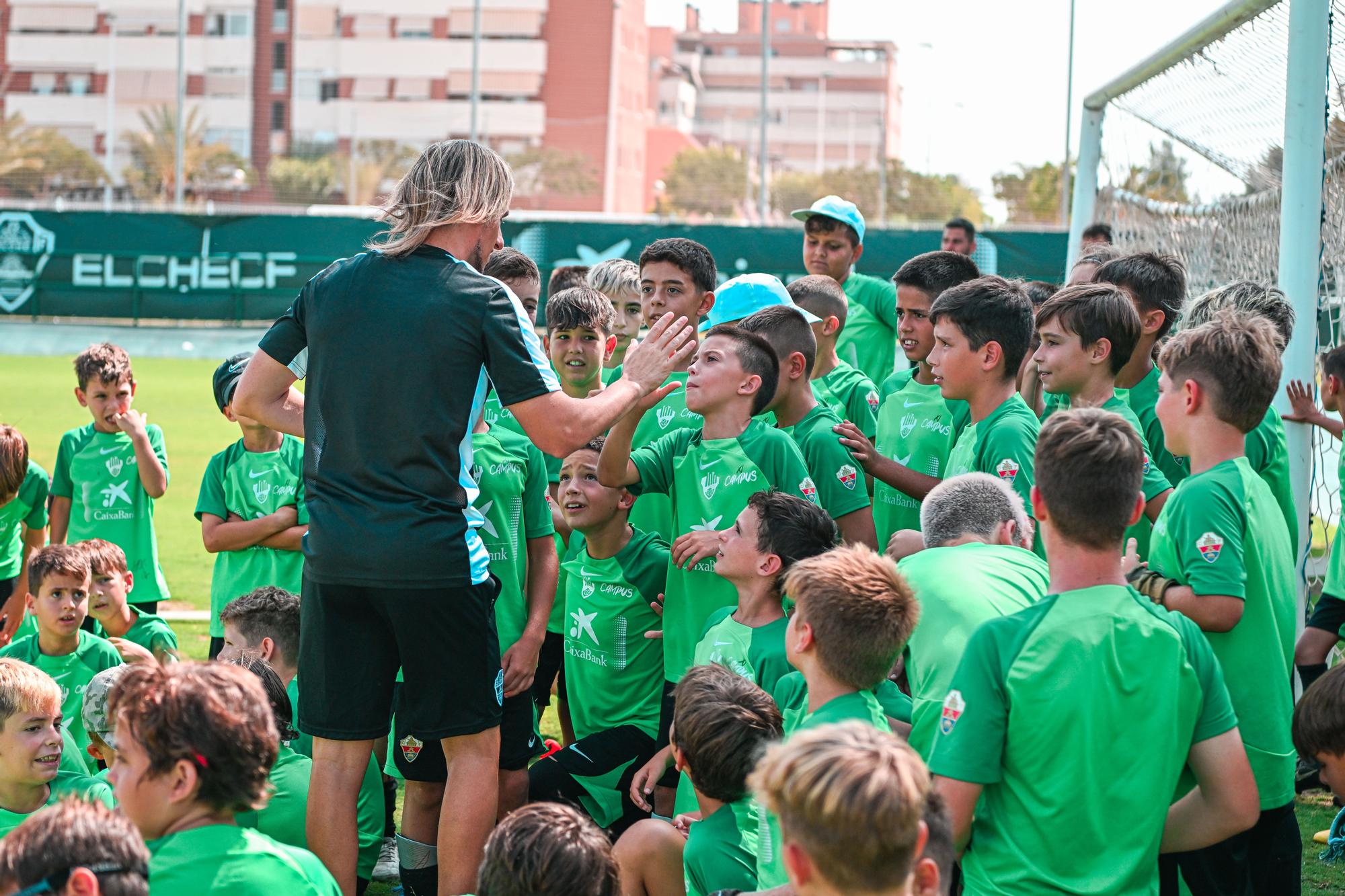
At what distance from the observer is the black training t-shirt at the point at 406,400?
332cm

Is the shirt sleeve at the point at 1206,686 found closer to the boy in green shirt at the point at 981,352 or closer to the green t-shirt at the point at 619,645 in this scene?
the boy in green shirt at the point at 981,352

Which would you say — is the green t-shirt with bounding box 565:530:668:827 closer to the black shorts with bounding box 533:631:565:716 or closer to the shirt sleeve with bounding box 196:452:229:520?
the black shorts with bounding box 533:631:565:716

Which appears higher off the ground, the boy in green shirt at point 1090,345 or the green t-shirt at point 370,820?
the boy in green shirt at point 1090,345

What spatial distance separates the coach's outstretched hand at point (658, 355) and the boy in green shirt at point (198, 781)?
4.93 ft

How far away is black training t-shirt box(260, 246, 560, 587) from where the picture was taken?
332 centimetres

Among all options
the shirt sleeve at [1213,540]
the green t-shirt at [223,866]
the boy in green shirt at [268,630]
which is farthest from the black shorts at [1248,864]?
the boy in green shirt at [268,630]

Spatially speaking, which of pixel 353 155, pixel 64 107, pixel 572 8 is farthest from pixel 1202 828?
pixel 64 107

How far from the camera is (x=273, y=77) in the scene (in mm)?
67812

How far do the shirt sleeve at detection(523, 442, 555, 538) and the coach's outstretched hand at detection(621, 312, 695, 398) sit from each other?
1.07 metres

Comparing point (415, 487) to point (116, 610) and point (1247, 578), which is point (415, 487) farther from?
point (116, 610)

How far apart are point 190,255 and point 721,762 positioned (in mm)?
24014

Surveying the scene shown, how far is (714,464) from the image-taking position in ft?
14.4

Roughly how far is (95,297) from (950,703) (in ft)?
83.4

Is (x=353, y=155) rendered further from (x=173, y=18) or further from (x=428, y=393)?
(x=428, y=393)
